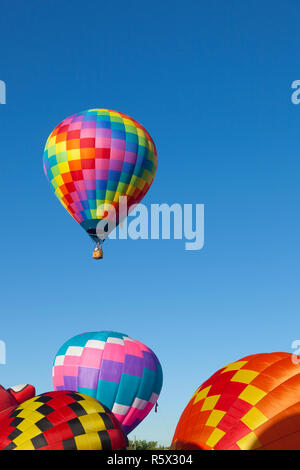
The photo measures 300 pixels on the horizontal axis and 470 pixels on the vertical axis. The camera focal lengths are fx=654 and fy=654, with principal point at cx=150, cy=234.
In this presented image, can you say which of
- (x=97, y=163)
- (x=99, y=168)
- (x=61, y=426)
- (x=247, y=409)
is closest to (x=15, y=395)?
(x=61, y=426)

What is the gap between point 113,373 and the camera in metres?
22.4

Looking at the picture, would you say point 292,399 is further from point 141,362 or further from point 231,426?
point 141,362

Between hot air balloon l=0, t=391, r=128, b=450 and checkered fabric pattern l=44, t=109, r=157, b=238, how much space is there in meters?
15.7

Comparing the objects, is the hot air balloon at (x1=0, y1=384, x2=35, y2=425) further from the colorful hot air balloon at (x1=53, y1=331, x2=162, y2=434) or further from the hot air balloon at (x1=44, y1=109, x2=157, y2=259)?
the hot air balloon at (x1=44, y1=109, x2=157, y2=259)

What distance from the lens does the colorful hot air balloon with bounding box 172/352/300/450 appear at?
997 cm

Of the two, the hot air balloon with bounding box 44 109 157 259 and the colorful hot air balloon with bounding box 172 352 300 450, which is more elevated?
the hot air balloon with bounding box 44 109 157 259

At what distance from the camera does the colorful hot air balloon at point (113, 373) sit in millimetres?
22297

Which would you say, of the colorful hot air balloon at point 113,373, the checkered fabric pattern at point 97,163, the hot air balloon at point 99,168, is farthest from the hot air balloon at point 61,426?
the checkered fabric pattern at point 97,163

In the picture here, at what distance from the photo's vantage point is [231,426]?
33.1 feet

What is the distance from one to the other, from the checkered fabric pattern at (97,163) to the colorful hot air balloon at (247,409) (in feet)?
48.4

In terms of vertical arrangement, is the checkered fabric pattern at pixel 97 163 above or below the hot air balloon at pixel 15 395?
above

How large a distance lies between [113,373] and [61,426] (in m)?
13.1

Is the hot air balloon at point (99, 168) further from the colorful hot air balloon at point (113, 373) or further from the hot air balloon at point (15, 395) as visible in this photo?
the hot air balloon at point (15, 395)

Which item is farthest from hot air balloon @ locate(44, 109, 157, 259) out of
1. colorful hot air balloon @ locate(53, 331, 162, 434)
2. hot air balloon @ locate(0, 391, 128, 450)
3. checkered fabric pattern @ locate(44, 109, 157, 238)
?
hot air balloon @ locate(0, 391, 128, 450)
